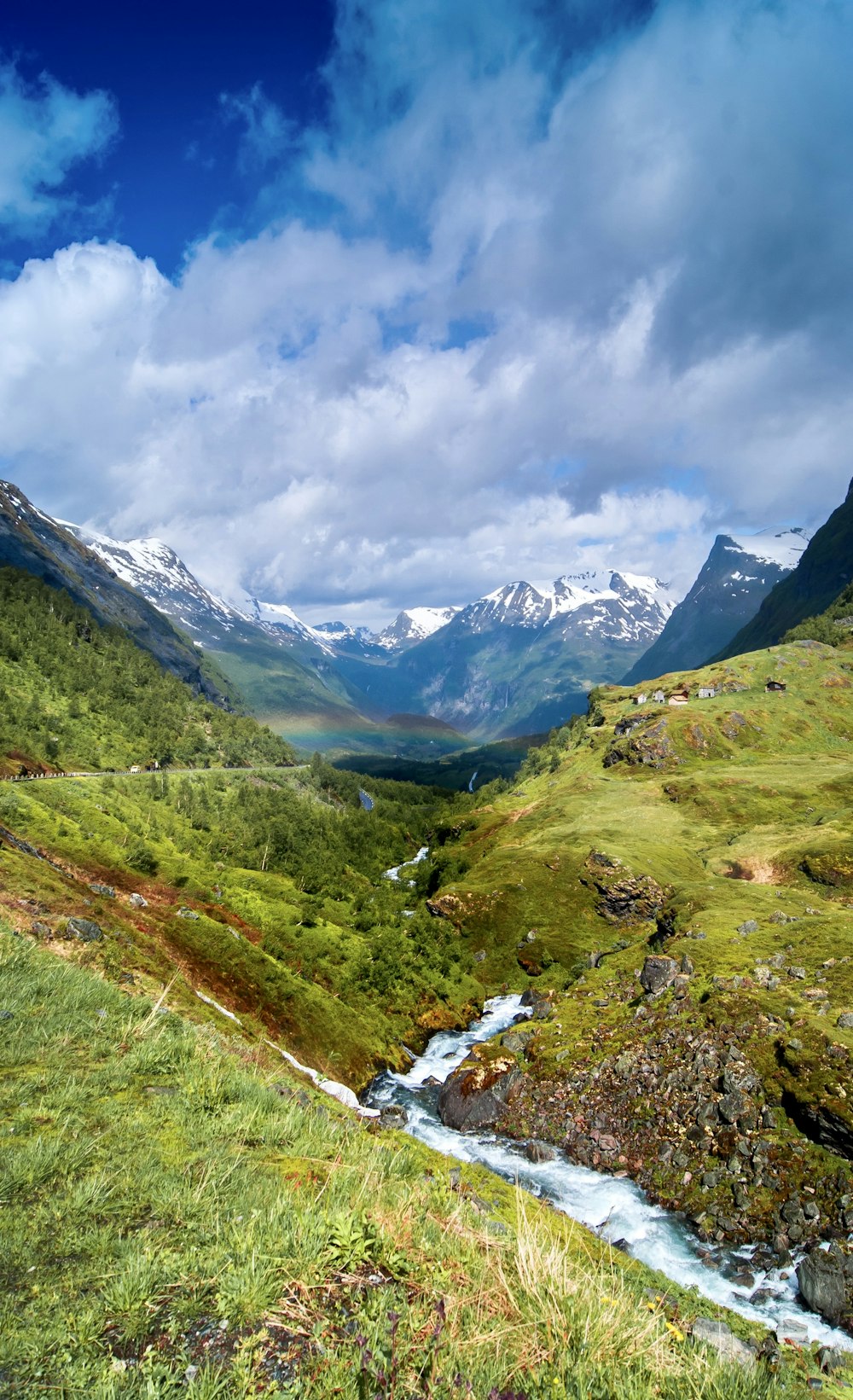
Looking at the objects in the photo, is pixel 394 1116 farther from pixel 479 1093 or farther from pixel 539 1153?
pixel 539 1153

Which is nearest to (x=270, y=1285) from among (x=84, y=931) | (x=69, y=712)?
(x=84, y=931)

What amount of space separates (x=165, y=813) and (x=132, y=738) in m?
73.4

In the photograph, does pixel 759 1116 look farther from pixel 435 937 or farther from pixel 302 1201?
pixel 435 937

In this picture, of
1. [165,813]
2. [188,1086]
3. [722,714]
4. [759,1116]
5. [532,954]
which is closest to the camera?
[188,1086]

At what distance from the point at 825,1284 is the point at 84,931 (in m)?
36.9

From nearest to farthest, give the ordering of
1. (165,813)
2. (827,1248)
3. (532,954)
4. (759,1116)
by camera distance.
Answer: (827,1248), (759,1116), (532,954), (165,813)

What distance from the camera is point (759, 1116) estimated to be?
120ft

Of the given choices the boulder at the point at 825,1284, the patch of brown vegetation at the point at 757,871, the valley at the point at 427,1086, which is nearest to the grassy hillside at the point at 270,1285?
the valley at the point at 427,1086

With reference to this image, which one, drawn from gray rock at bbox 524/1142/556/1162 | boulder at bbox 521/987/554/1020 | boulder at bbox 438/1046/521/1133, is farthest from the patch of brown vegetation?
gray rock at bbox 524/1142/556/1162

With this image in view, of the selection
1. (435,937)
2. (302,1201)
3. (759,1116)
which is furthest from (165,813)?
(302,1201)

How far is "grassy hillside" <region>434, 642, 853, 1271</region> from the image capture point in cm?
3478

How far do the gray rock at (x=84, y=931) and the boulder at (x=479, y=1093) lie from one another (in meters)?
33.3

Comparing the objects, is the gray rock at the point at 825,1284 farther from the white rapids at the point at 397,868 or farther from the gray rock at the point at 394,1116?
the white rapids at the point at 397,868

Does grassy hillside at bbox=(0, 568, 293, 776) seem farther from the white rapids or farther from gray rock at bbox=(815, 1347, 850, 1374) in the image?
gray rock at bbox=(815, 1347, 850, 1374)
